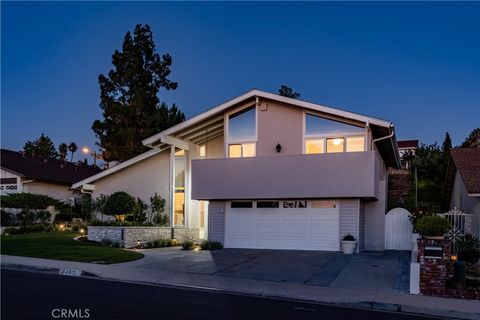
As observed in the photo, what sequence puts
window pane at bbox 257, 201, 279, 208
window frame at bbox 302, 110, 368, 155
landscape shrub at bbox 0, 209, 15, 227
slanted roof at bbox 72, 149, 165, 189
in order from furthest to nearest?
landscape shrub at bbox 0, 209, 15, 227 → slanted roof at bbox 72, 149, 165, 189 → window pane at bbox 257, 201, 279, 208 → window frame at bbox 302, 110, 368, 155

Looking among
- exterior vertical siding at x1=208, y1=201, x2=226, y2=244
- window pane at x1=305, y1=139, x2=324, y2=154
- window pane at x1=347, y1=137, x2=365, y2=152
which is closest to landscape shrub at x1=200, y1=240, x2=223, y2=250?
exterior vertical siding at x1=208, y1=201, x2=226, y2=244

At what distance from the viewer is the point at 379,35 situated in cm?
2525

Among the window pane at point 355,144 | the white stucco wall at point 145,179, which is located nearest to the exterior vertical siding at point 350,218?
the window pane at point 355,144

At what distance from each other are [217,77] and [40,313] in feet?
164

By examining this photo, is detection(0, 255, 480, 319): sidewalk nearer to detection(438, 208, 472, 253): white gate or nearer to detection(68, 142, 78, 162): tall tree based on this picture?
detection(438, 208, 472, 253): white gate

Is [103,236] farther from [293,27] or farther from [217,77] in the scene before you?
[217,77]

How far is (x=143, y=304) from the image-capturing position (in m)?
9.47

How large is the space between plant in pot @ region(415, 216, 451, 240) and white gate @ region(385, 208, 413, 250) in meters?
8.72

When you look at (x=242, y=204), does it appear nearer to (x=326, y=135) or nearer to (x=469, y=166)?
(x=326, y=135)

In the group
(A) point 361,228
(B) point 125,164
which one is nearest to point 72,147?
(B) point 125,164

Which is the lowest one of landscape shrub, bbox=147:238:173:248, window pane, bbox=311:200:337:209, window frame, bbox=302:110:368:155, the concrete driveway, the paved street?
landscape shrub, bbox=147:238:173:248

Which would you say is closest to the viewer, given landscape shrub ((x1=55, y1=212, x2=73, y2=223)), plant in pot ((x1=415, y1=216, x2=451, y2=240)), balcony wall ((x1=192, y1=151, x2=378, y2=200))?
plant in pot ((x1=415, y1=216, x2=451, y2=240))

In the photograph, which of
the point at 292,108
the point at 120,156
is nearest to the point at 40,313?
the point at 292,108
